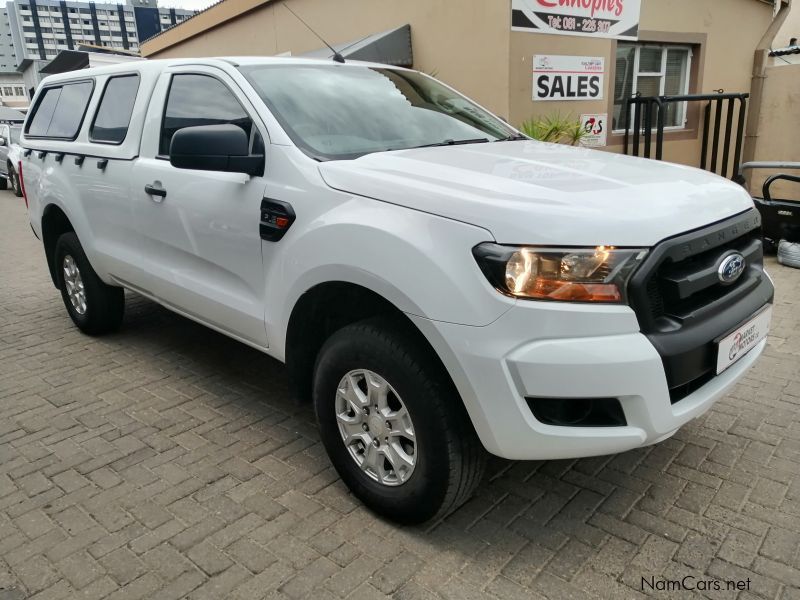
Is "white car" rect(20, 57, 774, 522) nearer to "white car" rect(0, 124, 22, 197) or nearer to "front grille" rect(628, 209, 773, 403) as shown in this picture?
"front grille" rect(628, 209, 773, 403)

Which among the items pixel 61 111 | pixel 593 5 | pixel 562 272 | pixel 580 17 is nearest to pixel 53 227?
pixel 61 111

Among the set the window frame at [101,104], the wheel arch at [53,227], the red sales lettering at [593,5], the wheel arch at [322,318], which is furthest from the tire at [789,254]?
the wheel arch at [53,227]

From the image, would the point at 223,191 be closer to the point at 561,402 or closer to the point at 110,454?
the point at 110,454

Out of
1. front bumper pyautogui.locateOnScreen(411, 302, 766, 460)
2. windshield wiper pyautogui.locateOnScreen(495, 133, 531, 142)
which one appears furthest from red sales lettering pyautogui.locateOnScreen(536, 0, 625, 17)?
front bumper pyautogui.locateOnScreen(411, 302, 766, 460)

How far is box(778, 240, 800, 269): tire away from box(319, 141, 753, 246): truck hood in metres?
4.18

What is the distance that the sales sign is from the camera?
7.57 metres

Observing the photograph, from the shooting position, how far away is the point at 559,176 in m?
2.45

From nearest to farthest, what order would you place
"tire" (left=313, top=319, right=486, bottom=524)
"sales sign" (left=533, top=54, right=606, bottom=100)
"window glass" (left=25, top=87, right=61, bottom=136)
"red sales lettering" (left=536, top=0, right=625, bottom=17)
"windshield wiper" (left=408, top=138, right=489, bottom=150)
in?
"tire" (left=313, top=319, right=486, bottom=524) < "windshield wiper" (left=408, top=138, right=489, bottom=150) < "window glass" (left=25, top=87, right=61, bottom=136) < "red sales lettering" (left=536, top=0, right=625, bottom=17) < "sales sign" (left=533, top=54, right=606, bottom=100)

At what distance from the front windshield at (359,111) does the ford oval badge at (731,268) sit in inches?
55.4

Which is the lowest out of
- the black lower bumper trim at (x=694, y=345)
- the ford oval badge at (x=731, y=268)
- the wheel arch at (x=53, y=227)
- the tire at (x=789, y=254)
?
the tire at (x=789, y=254)

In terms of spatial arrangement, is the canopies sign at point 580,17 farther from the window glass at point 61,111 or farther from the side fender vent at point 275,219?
the side fender vent at point 275,219

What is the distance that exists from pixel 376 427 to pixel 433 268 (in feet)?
2.37

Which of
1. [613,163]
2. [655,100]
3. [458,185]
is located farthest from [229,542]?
[655,100]

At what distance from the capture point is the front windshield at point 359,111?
2.94 metres
